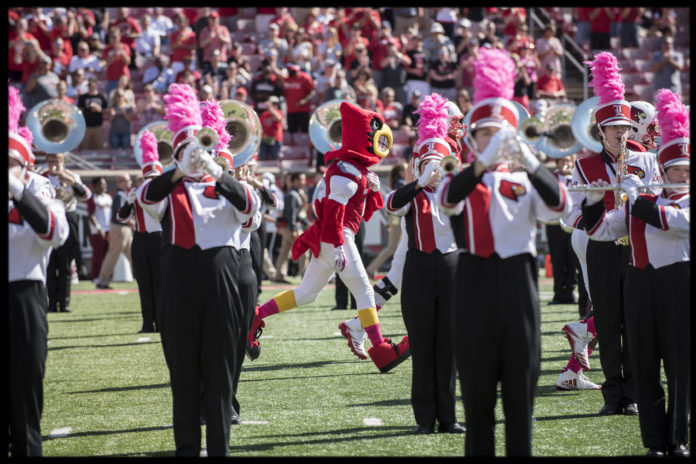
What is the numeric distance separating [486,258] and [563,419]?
2.21m

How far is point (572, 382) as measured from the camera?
300 inches

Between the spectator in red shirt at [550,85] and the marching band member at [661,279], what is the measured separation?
49.2 ft

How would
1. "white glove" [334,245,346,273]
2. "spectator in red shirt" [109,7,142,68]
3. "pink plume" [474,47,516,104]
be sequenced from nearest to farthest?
"pink plume" [474,47,516,104], "white glove" [334,245,346,273], "spectator in red shirt" [109,7,142,68]

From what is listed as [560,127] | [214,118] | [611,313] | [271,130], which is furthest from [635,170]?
[271,130]

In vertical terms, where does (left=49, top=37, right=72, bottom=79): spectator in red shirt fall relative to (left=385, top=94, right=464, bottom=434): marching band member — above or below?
above

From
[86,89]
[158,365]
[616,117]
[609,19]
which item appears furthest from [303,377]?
[609,19]

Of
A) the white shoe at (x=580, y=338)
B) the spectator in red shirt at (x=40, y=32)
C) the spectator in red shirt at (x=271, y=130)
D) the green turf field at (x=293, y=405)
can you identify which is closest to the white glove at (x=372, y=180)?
the green turf field at (x=293, y=405)

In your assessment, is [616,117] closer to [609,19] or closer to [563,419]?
[563,419]

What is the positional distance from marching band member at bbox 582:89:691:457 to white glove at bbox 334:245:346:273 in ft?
9.91

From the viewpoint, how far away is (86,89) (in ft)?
64.9

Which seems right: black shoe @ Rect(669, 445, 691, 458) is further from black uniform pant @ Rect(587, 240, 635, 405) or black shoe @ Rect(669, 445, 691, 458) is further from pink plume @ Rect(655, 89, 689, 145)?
pink plume @ Rect(655, 89, 689, 145)

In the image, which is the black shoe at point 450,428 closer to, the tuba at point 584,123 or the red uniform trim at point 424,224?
the red uniform trim at point 424,224

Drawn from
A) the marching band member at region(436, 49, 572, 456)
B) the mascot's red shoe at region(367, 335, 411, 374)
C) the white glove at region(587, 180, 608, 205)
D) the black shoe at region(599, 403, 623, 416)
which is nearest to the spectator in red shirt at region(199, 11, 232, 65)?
the mascot's red shoe at region(367, 335, 411, 374)

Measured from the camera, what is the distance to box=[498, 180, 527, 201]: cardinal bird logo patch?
4770 mm
